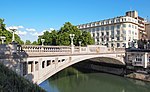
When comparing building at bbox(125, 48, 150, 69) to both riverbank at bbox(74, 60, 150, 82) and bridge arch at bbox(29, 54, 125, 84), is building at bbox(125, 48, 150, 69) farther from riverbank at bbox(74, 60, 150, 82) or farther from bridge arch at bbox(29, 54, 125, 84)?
bridge arch at bbox(29, 54, 125, 84)

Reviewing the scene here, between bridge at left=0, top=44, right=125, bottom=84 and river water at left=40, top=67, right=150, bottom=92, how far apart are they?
4.48 metres

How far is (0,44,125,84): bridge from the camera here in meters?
12.5

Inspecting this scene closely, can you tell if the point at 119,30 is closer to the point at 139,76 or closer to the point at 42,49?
the point at 139,76

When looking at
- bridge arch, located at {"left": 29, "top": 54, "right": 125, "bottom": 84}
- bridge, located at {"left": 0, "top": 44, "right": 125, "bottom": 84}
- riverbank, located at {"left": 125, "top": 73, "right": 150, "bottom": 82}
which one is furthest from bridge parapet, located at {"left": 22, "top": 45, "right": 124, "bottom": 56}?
riverbank, located at {"left": 125, "top": 73, "right": 150, "bottom": 82}

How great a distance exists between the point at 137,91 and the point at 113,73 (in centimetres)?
851

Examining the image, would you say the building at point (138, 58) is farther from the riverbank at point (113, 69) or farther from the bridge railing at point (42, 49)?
the bridge railing at point (42, 49)

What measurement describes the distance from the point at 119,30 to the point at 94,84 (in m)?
35.2

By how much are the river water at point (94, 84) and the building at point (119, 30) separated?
86.5 feet

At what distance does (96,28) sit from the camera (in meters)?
64.0

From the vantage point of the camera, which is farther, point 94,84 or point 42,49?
point 94,84

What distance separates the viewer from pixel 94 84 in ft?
83.6

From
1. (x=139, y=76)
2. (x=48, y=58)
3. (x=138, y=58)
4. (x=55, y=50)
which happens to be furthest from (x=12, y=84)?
(x=138, y=58)

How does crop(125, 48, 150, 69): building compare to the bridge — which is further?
crop(125, 48, 150, 69): building

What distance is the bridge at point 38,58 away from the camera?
12.5m
